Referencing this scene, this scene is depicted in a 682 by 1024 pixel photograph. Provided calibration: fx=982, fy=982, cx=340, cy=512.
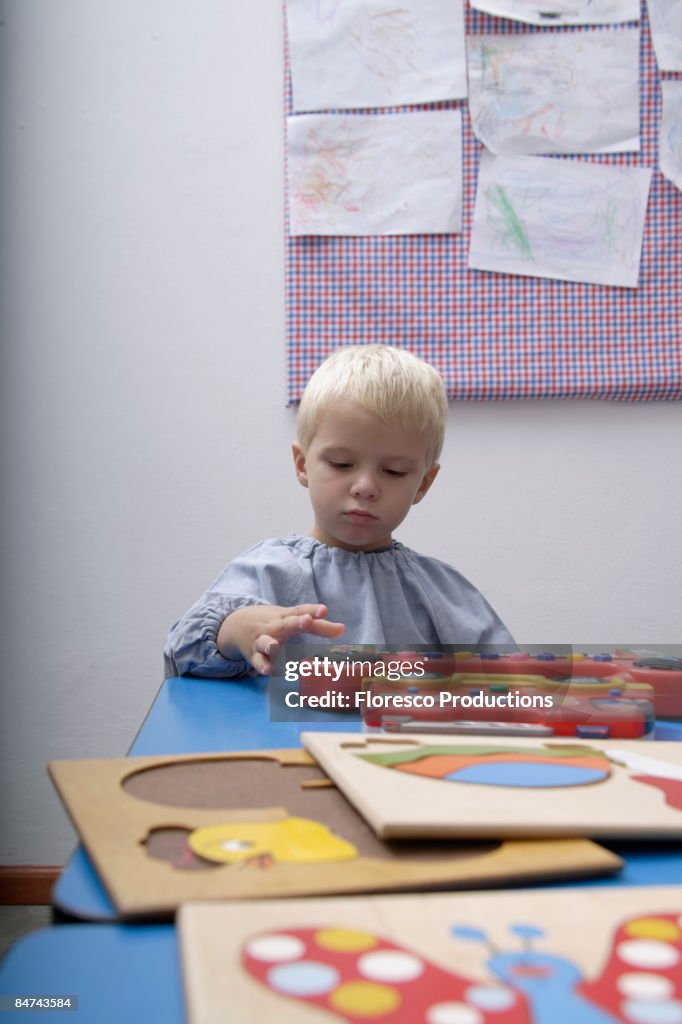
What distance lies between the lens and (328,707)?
718 millimetres

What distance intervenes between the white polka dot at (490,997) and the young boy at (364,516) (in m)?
0.71

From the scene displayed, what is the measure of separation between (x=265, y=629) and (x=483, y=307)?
100 centimetres

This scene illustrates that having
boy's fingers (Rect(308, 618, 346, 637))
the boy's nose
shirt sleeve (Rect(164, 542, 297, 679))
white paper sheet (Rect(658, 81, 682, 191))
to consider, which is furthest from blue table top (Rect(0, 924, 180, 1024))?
white paper sheet (Rect(658, 81, 682, 191))

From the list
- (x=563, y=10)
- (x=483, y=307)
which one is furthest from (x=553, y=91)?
(x=483, y=307)

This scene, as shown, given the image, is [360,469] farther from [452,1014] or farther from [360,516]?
[452,1014]

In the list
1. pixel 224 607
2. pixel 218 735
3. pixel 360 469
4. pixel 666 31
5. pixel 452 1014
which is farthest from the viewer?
pixel 666 31

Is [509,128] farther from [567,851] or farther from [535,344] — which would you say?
[567,851]

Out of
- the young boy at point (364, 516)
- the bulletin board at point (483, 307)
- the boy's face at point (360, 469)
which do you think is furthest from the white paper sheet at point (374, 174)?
the boy's face at point (360, 469)

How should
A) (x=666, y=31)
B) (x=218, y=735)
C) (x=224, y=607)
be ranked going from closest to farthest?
1. (x=218, y=735)
2. (x=224, y=607)
3. (x=666, y=31)

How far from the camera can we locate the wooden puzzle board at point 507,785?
0.37 metres

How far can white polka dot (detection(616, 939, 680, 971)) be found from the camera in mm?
265

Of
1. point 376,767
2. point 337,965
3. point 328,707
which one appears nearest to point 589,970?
point 337,965

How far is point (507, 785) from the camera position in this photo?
1.40 ft

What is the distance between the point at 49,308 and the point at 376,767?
4.64 ft
